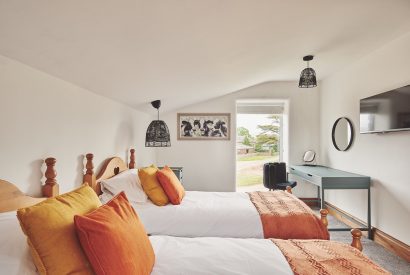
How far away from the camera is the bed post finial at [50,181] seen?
170 cm

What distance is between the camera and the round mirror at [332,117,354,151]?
381 centimetres

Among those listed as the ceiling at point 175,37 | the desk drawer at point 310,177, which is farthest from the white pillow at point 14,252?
the desk drawer at point 310,177

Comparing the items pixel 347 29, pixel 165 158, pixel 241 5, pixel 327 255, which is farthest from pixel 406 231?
pixel 165 158

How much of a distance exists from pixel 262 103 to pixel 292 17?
315 cm

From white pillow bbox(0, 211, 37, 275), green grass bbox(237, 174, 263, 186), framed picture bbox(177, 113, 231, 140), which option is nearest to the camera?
white pillow bbox(0, 211, 37, 275)

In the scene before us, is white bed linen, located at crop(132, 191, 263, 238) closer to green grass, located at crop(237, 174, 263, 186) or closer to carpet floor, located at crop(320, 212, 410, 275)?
carpet floor, located at crop(320, 212, 410, 275)

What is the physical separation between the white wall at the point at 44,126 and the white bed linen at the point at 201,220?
72 centimetres

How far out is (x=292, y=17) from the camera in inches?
79.0

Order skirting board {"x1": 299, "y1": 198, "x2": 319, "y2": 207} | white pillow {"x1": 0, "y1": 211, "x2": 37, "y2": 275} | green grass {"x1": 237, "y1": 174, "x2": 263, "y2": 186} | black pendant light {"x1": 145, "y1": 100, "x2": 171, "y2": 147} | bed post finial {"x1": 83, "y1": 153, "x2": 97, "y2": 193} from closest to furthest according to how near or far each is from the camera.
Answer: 1. white pillow {"x1": 0, "y1": 211, "x2": 37, "y2": 275}
2. bed post finial {"x1": 83, "y1": 153, "x2": 97, "y2": 193}
3. black pendant light {"x1": 145, "y1": 100, "x2": 171, "y2": 147}
4. skirting board {"x1": 299, "y1": 198, "x2": 319, "y2": 207}
5. green grass {"x1": 237, "y1": 174, "x2": 263, "y2": 186}

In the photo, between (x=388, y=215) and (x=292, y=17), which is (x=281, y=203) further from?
(x=292, y=17)

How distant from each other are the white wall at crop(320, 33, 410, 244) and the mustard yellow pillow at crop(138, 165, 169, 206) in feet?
8.27

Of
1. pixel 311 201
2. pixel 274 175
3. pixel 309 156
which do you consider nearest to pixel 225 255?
pixel 274 175

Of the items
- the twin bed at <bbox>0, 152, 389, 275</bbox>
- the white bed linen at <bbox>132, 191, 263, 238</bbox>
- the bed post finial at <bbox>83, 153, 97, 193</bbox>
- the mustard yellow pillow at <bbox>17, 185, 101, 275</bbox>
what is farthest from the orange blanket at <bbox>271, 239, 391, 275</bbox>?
the bed post finial at <bbox>83, 153, 97, 193</bbox>

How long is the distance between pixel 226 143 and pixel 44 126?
11.8 ft
